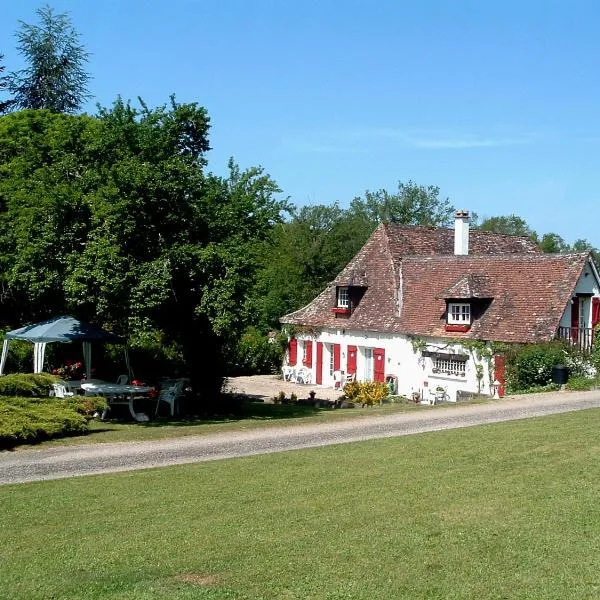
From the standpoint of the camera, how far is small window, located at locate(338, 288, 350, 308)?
38.8 m

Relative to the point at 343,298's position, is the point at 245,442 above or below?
below

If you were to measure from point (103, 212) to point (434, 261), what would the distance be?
60.7 feet

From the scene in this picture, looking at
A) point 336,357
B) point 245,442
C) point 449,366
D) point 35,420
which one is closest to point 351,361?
point 336,357

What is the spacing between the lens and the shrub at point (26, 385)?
21250mm

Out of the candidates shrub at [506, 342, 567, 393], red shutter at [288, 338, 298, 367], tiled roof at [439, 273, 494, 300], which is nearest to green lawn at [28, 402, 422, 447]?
shrub at [506, 342, 567, 393]

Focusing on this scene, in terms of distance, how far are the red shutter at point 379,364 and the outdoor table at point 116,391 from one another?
13.9 m

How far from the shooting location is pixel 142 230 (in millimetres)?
22672

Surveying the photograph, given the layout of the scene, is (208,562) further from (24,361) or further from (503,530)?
(24,361)

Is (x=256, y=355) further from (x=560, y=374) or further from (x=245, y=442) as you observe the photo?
(x=245, y=442)

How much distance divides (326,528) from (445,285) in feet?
85.8

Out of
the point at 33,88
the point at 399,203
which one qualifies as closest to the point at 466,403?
the point at 33,88

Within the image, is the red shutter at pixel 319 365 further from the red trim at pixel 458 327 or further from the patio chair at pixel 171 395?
the patio chair at pixel 171 395

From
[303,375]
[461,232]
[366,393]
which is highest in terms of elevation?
[461,232]

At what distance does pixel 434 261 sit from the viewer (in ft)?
120
